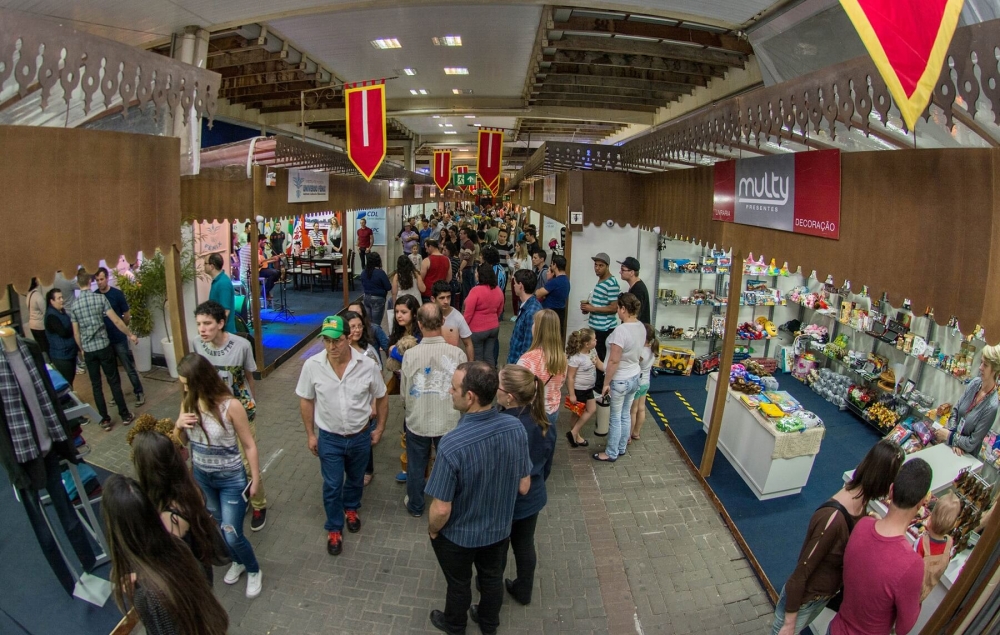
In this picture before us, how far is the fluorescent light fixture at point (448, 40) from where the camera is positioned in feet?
29.9

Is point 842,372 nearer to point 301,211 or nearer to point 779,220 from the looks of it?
point 779,220

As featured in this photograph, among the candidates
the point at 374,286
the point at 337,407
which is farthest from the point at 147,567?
the point at 374,286

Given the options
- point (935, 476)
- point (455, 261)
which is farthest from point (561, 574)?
point (455, 261)

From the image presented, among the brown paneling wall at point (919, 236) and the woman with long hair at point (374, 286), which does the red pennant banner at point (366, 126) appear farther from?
the brown paneling wall at point (919, 236)

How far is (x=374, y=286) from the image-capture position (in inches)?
302

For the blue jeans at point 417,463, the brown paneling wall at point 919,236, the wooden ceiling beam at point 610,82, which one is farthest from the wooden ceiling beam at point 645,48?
the blue jeans at point 417,463

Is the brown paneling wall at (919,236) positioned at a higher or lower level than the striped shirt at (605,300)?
higher

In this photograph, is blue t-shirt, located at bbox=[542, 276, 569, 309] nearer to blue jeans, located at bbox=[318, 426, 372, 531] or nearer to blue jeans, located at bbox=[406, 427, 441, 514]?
blue jeans, located at bbox=[406, 427, 441, 514]

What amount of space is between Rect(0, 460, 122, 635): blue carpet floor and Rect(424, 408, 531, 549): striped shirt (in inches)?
98.6

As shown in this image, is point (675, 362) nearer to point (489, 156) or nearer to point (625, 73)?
point (625, 73)

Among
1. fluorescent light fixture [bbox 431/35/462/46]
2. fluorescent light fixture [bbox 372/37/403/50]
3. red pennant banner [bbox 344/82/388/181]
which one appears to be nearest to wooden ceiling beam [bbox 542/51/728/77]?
fluorescent light fixture [bbox 431/35/462/46]

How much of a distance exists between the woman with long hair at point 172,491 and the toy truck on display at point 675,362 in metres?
6.84

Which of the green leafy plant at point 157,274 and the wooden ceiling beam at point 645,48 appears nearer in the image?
the green leafy plant at point 157,274

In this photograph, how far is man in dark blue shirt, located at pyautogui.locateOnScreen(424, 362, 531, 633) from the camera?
8.86 feet
